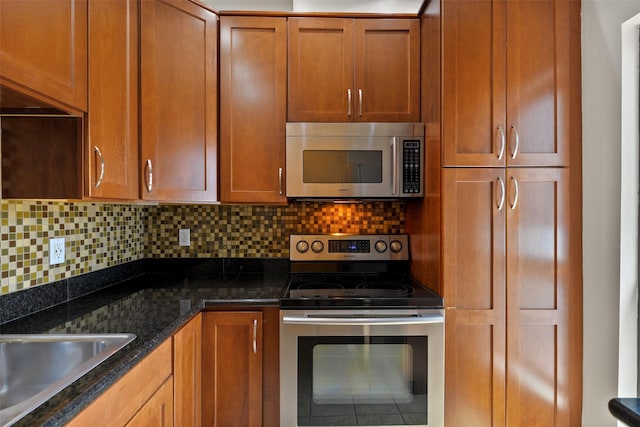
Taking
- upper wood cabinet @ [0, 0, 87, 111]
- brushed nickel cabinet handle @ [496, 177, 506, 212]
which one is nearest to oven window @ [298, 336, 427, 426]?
brushed nickel cabinet handle @ [496, 177, 506, 212]

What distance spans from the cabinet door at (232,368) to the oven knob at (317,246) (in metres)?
0.61

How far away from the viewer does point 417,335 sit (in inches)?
64.0

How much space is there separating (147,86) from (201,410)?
1.46 m

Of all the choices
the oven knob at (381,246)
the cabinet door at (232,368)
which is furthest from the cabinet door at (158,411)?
the oven knob at (381,246)

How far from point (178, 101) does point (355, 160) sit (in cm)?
92

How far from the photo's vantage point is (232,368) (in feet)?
5.43

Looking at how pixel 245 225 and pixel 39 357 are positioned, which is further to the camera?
pixel 245 225

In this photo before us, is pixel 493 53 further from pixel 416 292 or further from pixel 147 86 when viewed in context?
pixel 147 86

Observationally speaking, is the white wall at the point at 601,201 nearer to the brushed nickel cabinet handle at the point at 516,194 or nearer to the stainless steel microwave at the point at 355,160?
the brushed nickel cabinet handle at the point at 516,194

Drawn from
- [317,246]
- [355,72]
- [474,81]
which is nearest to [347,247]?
[317,246]

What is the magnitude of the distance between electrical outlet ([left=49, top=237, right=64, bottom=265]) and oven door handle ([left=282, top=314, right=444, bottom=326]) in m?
0.97

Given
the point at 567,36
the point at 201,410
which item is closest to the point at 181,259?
the point at 201,410

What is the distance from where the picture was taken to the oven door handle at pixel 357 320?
1599mm

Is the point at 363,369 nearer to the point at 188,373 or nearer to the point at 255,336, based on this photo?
the point at 255,336
